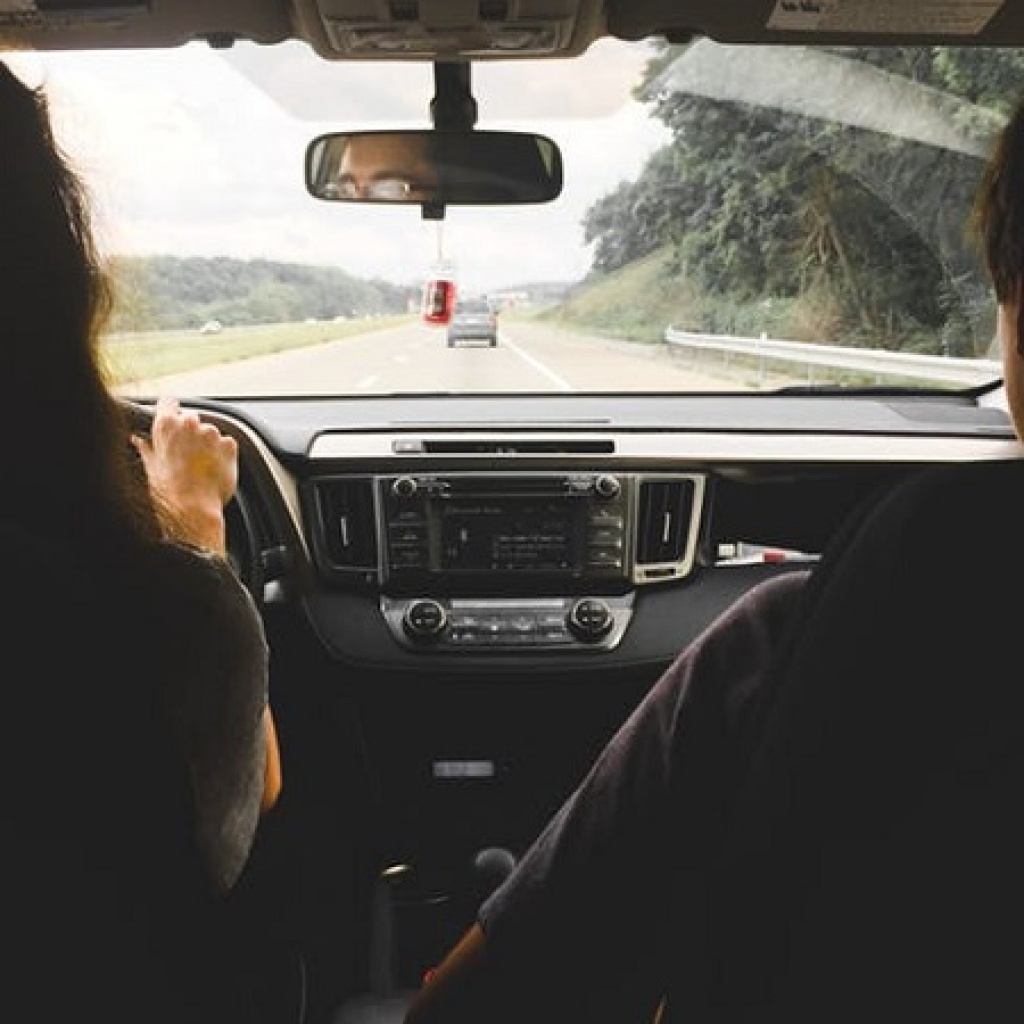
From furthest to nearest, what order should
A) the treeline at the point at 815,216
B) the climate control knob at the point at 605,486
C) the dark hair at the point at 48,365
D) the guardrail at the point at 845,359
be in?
1. the guardrail at the point at 845,359
2. the climate control knob at the point at 605,486
3. the treeline at the point at 815,216
4. the dark hair at the point at 48,365

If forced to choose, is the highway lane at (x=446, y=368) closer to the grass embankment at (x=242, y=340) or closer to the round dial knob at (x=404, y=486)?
the grass embankment at (x=242, y=340)

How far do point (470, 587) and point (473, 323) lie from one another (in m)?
1.06

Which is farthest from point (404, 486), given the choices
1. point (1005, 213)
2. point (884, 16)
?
point (1005, 213)

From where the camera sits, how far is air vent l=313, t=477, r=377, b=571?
14.0ft

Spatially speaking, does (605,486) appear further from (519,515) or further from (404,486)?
(404,486)

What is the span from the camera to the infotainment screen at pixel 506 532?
420cm

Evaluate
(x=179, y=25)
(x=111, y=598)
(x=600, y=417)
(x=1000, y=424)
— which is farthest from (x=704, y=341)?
(x=111, y=598)

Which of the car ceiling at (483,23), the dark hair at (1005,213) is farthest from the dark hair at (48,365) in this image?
the car ceiling at (483,23)

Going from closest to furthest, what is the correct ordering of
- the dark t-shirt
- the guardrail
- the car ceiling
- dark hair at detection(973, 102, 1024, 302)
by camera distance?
dark hair at detection(973, 102, 1024, 302) → the dark t-shirt → the car ceiling → the guardrail

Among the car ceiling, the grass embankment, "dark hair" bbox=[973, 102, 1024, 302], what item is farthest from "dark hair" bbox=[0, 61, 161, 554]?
the grass embankment

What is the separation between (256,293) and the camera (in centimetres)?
459

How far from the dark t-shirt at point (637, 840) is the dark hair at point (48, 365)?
67 cm

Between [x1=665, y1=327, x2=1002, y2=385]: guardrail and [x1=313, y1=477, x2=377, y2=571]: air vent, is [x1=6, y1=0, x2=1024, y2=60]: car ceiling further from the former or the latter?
[x1=313, y1=477, x2=377, y2=571]: air vent

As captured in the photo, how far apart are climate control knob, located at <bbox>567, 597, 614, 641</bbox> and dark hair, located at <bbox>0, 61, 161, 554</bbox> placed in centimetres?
266
